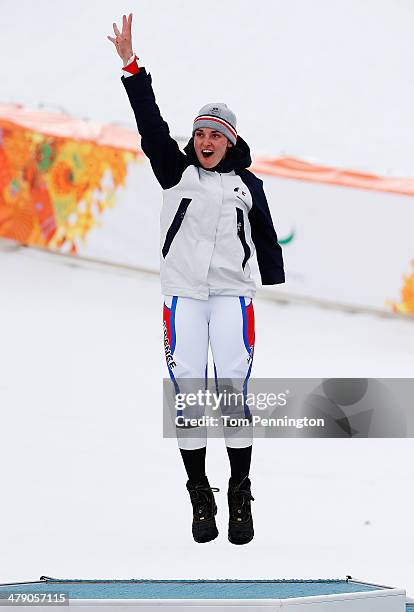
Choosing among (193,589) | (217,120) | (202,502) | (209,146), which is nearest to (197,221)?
(209,146)

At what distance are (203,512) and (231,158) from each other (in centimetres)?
148

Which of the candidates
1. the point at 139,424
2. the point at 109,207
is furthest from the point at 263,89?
the point at 139,424

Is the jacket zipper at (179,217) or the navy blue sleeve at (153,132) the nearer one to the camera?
the navy blue sleeve at (153,132)

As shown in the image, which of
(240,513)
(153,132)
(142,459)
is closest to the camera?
(153,132)

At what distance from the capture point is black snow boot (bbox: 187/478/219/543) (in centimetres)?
489

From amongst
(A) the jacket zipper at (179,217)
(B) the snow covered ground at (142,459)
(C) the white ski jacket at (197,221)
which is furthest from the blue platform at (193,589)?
(B) the snow covered ground at (142,459)

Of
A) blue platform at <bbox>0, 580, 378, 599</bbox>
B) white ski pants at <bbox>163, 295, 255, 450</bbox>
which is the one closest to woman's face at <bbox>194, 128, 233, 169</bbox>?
white ski pants at <bbox>163, 295, 255, 450</bbox>

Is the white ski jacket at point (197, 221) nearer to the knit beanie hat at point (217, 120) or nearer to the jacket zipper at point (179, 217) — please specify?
the jacket zipper at point (179, 217)

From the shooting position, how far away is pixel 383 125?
1345cm

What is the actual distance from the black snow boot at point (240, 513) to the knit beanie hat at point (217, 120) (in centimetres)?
145

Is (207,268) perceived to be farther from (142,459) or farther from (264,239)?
(142,459)

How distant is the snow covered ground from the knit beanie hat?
3.30 m

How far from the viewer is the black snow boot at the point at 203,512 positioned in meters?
4.89

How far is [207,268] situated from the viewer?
4.89 m
